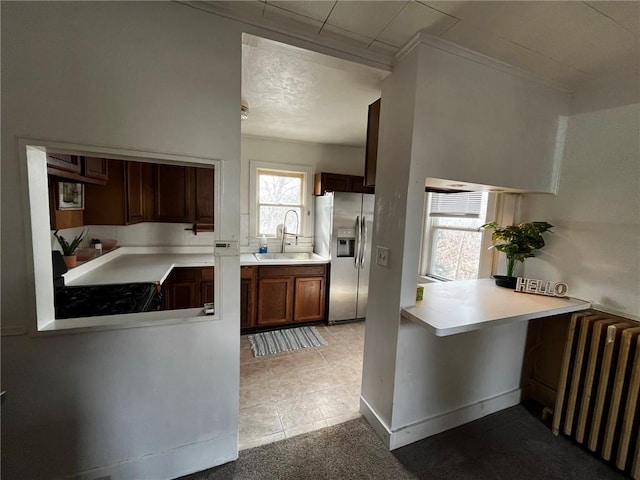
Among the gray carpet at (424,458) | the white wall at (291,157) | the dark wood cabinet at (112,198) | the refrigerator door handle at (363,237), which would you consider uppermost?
the white wall at (291,157)

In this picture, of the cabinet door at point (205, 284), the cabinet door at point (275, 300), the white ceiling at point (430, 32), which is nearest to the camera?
the white ceiling at point (430, 32)

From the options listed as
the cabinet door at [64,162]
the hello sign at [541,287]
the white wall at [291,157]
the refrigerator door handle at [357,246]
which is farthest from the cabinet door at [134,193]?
the hello sign at [541,287]

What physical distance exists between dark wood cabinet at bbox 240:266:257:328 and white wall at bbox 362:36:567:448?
5.49 ft

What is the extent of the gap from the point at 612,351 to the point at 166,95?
2.83 metres

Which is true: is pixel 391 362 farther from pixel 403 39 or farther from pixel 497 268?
pixel 403 39

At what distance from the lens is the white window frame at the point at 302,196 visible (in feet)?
11.9

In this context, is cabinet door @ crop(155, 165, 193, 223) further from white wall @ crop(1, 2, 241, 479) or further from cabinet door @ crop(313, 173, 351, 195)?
white wall @ crop(1, 2, 241, 479)

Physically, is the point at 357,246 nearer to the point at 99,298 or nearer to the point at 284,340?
the point at 284,340

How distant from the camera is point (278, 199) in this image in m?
3.83

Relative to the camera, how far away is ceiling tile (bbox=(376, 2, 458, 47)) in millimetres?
1245

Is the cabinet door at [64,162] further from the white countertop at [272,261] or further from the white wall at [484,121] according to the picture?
the white wall at [484,121]

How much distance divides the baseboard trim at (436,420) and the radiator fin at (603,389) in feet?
1.02

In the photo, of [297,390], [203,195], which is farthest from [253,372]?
[203,195]

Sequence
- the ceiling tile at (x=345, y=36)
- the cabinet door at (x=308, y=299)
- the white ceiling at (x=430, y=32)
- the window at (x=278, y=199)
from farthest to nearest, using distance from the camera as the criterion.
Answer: the window at (x=278, y=199) → the cabinet door at (x=308, y=299) → the ceiling tile at (x=345, y=36) → the white ceiling at (x=430, y=32)
